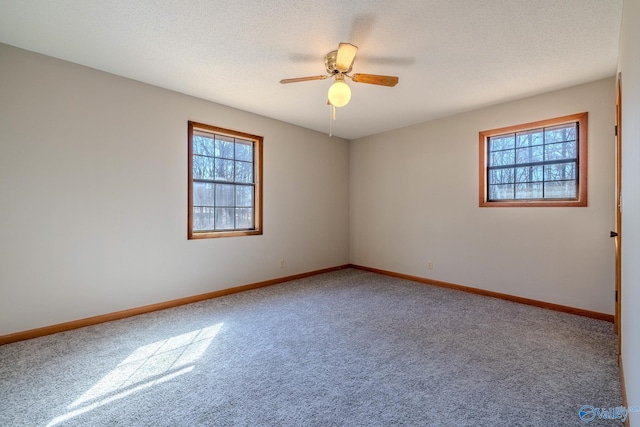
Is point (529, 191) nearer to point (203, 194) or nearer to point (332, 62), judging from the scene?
point (332, 62)

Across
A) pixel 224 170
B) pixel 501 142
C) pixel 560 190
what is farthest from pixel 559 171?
pixel 224 170

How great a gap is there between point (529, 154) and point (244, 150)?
12.7 feet

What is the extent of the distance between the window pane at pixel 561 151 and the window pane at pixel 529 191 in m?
0.35

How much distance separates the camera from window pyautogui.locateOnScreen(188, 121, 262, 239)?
3668 mm

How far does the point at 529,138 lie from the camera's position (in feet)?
11.7

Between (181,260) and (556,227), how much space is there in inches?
178

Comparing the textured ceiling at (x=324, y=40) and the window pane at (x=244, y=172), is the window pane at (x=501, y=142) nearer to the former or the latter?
the textured ceiling at (x=324, y=40)

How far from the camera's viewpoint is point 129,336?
8.46 feet

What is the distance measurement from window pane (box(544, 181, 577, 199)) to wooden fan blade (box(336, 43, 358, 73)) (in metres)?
2.90

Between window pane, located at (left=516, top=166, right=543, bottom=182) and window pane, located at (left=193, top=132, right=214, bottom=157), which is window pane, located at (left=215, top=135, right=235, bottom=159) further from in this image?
window pane, located at (left=516, top=166, right=543, bottom=182)

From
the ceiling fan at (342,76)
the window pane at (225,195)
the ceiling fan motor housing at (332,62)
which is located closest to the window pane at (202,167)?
the window pane at (225,195)

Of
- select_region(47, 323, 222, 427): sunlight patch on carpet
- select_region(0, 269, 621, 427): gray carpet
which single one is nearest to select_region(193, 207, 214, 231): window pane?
select_region(0, 269, 621, 427): gray carpet

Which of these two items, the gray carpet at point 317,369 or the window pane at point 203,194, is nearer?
the gray carpet at point 317,369

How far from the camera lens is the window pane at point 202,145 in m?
3.67
